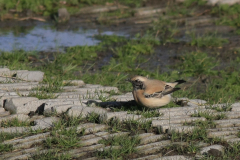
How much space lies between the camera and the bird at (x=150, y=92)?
6.47 m

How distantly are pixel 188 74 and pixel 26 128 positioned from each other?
18.3 feet

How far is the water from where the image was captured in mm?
12414

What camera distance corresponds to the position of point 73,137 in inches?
218

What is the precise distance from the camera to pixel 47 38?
13398mm

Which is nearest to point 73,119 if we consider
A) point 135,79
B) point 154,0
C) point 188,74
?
point 135,79

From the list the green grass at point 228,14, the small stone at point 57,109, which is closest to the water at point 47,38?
the green grass at point 228,14

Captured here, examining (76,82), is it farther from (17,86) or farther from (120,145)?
(120,145)

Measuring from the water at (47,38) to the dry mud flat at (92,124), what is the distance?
15.3ft

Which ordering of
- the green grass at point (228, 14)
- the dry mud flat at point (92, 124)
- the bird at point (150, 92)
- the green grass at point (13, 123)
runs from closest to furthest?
the dry mud flat at point (92, 124), the green grass at point (13, 123), the bird at point (150, 92), the green grass at point (228, 14)

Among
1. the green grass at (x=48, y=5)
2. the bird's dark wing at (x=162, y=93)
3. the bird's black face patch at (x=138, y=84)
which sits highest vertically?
the green grass at (x=48, y=5)

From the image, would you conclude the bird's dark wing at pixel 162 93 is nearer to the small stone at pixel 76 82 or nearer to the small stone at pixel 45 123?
the small stone at pixel 45 123

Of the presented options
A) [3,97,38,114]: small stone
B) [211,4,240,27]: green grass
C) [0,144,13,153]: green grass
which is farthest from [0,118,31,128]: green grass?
[211,4,240,27]: green grass

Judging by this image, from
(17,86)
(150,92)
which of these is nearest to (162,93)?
(150,92)

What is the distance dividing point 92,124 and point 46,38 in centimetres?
777
